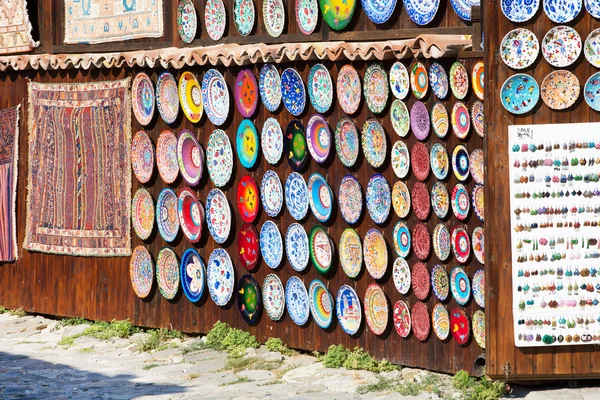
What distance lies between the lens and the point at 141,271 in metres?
11.6

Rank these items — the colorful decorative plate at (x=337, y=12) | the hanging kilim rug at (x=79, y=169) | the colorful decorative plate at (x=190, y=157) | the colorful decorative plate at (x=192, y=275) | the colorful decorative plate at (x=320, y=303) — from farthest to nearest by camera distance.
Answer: the hanging kilim rug at (x=79, y=169) < the colorful decorative plate at (x=192, y=275) < the colorful decorative plate at (x=190, y=157) < the colorful decorative plate at (x=320, y=303) < the colorful decorative plate at (x=337, y=12)

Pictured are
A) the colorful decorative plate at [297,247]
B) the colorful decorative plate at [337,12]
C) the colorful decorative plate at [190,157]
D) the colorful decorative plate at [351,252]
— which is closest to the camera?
the colorful decorative plate at [351,252]

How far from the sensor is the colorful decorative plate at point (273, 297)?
33.8 feet

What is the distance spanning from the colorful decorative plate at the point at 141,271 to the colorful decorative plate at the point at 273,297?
1520 mm

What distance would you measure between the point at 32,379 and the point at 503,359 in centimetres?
402

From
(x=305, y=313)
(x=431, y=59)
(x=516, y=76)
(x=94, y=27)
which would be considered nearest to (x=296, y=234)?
(x=305, y=313)

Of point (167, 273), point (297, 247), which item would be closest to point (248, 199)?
point (297, 247)

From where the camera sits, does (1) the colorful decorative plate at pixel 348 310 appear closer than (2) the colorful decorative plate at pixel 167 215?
Yes

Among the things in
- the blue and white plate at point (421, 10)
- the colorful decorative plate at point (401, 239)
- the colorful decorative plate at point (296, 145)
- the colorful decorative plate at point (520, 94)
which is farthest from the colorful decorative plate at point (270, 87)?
the colorful decorative plate at point (520, 94)

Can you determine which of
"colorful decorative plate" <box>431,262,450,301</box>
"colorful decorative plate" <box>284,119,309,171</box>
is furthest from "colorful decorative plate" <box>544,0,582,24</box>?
"colorful decorative plate" <box>284,119,309,171</box>

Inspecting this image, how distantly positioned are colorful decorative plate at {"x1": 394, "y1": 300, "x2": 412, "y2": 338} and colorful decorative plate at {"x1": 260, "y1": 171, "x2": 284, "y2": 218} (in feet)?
4.95

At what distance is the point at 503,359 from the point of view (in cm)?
810

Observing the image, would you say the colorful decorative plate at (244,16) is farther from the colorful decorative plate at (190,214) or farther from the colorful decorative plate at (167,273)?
the colorful decorative plate at (167,273)

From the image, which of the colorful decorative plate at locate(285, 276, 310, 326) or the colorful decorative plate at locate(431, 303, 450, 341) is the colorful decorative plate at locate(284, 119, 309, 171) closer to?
the colorful decorative plate at locate(285, 276, 310, 326)
